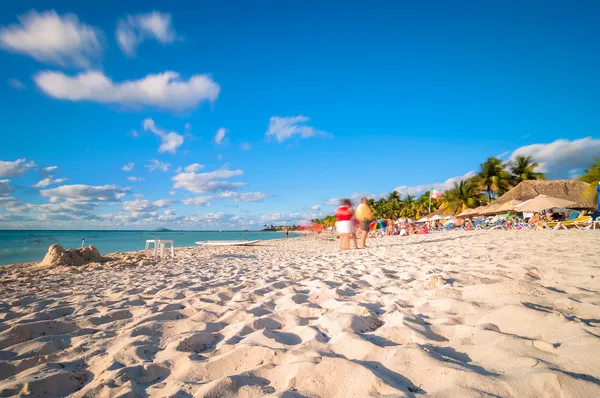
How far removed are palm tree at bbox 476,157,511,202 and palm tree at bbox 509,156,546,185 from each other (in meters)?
1.15

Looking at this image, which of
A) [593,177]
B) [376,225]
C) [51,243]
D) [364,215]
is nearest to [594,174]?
[593,177]

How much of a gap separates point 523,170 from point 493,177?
3756 millimetres

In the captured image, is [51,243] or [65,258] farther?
[51,243]

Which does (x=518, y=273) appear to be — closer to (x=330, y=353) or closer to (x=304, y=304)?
(x=304, y=304)

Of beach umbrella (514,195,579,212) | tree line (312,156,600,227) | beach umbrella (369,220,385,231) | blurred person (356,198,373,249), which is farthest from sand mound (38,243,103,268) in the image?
tree line (312,156,600,227)

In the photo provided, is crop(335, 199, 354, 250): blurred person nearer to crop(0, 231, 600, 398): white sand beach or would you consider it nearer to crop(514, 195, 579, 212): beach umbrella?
crop(0, 231, 600, 398): white sand beach

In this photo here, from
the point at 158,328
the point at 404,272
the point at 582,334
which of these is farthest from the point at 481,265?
the point at 158,328

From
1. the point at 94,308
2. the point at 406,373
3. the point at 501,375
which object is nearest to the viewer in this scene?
the point at 501,375

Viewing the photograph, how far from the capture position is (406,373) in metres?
1.49

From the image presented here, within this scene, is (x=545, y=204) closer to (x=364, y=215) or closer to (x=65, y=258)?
(x=364, y=215)

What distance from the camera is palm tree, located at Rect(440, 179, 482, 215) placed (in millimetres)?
40938

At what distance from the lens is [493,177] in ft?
126

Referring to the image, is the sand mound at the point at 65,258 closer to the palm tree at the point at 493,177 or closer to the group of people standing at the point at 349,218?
the group of people standing at the point at 349,218

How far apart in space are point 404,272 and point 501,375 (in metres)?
2.82
